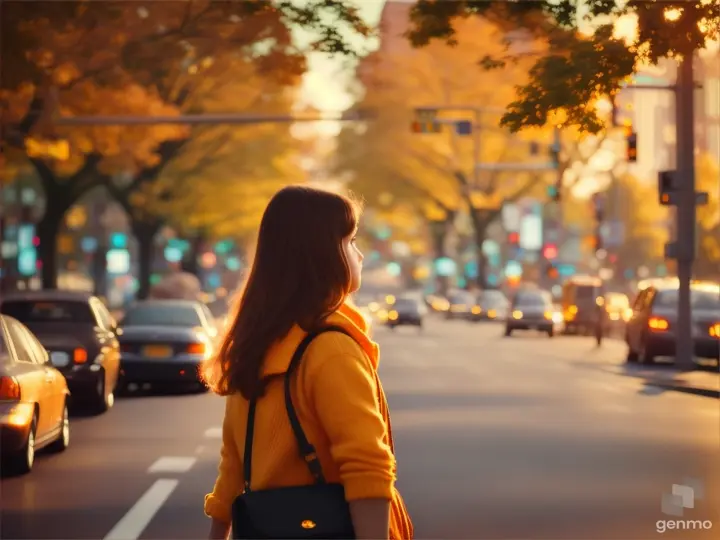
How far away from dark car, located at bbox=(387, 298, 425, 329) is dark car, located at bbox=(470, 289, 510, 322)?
13.7 meters

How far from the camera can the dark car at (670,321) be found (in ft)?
103

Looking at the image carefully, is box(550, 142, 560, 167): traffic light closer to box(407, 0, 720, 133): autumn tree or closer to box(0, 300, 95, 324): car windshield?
box(0, 300, 95, 324): car windshield

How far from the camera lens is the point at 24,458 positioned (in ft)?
45.7

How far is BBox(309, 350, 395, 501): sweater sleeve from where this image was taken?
13.6 feet

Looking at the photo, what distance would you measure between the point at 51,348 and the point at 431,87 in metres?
60.1

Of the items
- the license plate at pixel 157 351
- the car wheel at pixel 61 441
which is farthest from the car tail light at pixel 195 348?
the car wheel at pixel 61 441

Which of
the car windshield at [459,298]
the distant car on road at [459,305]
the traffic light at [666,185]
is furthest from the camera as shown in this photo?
the car windshield at [459,298]

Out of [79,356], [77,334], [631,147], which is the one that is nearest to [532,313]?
[631,147]

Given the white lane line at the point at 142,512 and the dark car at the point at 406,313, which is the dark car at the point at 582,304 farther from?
the white lane line at the point at 142,512

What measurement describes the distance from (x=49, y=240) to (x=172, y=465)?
107 feet

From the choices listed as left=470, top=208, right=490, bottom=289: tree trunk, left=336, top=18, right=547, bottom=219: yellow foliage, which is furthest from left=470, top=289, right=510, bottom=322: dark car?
→ left=470, top=208, right=490, bottom=289: tree trunk

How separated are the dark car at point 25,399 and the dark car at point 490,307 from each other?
65332 mm

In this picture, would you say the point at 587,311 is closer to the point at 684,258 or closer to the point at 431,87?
the point at 431,87

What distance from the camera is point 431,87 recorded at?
79500 millimetres
